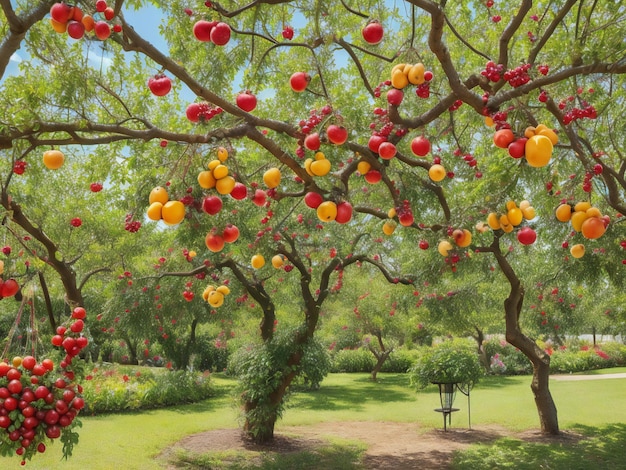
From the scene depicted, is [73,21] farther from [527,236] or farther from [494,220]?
[527,236]

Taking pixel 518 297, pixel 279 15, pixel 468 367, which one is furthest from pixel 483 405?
pixel 279 15

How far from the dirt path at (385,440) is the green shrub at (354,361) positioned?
45.0 feet

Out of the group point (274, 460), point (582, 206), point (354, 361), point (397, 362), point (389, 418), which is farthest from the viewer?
point (354, 361)

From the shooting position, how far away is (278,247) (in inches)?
371

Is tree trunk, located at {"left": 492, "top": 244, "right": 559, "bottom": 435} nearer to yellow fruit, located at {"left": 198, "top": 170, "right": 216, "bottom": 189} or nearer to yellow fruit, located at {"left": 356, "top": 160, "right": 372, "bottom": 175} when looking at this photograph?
yellow fruit, located at {"left": 356, "top": 160, "right": 372, "bottom": 175}

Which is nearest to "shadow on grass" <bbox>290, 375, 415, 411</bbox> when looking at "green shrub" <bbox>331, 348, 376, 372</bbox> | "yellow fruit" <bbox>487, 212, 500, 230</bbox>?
"green shrub" <bbox>331, 348, 376, 372</bbox>

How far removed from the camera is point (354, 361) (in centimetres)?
2588

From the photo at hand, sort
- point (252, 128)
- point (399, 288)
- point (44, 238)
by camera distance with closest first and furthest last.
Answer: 1. point (252, 128)
2. point (44, 238)
3. point (399, 288)

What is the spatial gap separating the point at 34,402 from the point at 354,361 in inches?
934

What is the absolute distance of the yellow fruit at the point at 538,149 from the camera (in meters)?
2.33

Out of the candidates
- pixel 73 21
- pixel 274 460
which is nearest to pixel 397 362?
pixel 274 460

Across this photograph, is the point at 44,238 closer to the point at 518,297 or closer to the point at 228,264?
the point at 228,264

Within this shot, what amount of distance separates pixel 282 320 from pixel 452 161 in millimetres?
14095

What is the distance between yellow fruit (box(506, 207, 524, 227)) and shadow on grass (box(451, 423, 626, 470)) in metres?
6.05
